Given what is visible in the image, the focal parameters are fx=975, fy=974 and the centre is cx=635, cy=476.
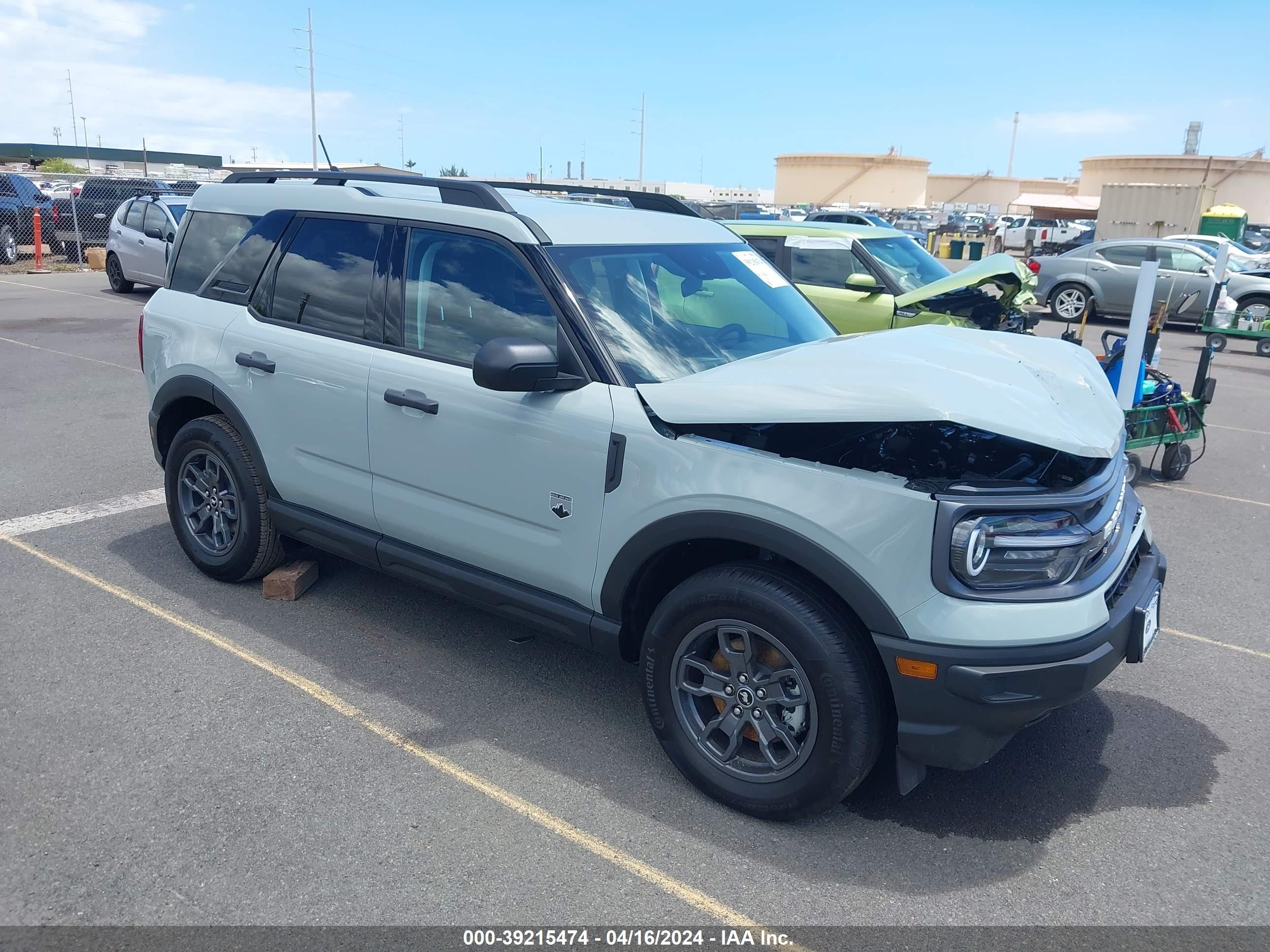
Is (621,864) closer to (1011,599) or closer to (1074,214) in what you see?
(1011,599)

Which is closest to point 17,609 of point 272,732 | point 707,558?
point 272,732

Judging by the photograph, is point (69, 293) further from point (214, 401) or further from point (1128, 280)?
point (1128, 280)

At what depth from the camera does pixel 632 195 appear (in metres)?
4.94

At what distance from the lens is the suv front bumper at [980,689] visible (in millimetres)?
2736

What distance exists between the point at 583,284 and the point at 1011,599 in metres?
1.85

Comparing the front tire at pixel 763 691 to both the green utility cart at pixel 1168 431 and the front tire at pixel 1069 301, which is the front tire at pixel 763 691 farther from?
the front tire at pixel 1069 301

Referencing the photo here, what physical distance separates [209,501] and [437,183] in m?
2.11

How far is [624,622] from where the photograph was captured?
3465 millimetres

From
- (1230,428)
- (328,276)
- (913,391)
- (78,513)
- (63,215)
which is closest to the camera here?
(913,391)

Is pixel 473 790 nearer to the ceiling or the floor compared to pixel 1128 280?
nearer to the floor

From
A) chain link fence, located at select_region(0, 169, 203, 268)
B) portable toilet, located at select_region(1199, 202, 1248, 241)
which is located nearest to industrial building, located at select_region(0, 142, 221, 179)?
chain link fence, located at select_region(0, 169, 203, 268)

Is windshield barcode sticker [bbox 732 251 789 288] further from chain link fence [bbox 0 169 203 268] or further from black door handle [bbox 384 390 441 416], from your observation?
chain link fence [bbox 0 169 203 268]

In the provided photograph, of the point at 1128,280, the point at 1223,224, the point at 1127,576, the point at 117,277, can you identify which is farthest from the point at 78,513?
the point at 1223,224

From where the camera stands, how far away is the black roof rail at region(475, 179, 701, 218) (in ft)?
15.9
